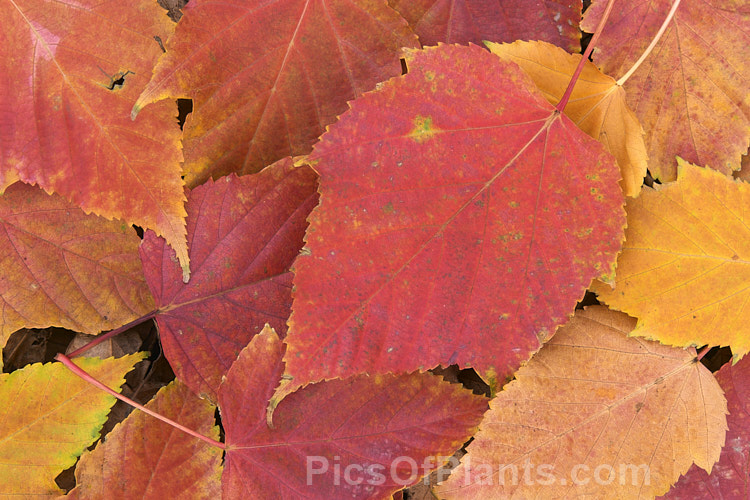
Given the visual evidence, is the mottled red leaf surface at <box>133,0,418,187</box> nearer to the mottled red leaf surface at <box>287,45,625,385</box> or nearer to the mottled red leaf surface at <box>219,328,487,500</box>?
the mottled red leaf surface at <box>287,45,625,385</box>

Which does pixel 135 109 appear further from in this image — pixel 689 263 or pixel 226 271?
pixel 689 263

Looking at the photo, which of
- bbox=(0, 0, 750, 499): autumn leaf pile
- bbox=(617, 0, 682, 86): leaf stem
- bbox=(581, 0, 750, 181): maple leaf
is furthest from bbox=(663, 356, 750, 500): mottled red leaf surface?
bbox=(617, 0, 682, 86): leaf stem

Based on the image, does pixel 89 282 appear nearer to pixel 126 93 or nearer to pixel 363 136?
pixel 126 93

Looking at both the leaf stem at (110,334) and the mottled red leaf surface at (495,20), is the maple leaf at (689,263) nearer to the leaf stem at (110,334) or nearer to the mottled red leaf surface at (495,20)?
the mottled red leaf surface at (495,20)

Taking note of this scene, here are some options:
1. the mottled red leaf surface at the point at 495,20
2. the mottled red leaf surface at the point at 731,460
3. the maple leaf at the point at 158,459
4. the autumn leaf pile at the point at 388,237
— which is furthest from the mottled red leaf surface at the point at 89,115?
the mottled red leaf surface at the point at 731,460

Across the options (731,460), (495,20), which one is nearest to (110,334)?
(495,20)

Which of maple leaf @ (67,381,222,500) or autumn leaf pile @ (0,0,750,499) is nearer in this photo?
autumn leaf pile @ (0,0,750,499)

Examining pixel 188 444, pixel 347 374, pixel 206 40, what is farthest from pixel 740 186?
pixel 188 444

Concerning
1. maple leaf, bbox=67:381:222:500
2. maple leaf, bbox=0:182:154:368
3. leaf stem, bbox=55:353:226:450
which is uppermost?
maple leaf, bbox=0:182:154:368
